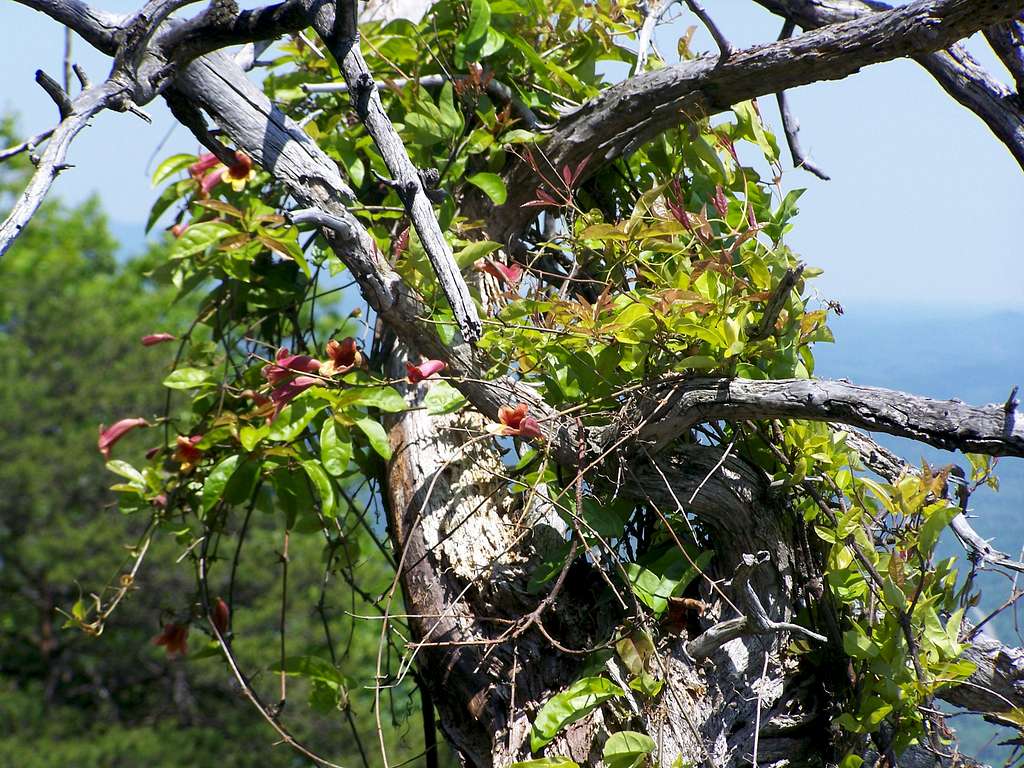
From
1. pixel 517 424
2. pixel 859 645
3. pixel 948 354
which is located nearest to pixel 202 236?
pixel 517 424

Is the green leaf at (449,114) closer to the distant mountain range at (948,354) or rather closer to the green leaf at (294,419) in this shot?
the green leaf at (294,419)

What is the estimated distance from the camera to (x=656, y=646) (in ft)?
3.35

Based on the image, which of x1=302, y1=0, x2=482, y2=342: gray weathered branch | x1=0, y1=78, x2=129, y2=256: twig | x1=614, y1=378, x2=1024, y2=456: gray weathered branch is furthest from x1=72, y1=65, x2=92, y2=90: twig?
x1=614, y1=378, x2=1024, y2=456: gray weathered branch

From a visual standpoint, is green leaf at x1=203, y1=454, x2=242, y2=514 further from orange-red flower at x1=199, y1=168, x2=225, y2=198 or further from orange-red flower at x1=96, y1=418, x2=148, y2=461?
orange-red flower at x1=199, y1=168, x2=225, y2=198

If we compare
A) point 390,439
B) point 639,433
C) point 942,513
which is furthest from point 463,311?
point 942,513

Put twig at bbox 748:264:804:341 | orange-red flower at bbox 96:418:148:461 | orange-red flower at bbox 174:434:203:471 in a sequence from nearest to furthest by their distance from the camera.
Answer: twig at bbox 748:264:804:341, orange-red flower at bbox 174:434:203:471, orange-red flower at bbox 96:418:148:461

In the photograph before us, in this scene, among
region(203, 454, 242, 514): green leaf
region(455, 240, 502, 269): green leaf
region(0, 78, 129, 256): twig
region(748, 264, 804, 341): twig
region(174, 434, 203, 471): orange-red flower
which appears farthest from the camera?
region(174, 434, 203, 471): orange-red flower

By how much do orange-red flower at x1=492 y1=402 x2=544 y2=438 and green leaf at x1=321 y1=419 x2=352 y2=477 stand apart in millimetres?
238

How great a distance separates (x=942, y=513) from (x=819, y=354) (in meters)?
0.29

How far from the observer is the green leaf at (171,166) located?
4.42 feet

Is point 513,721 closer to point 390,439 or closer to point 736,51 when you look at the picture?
point 390,439

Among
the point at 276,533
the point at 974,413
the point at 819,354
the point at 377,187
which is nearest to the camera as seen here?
the point at 974,413

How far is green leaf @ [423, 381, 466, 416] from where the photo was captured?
1.02 meters

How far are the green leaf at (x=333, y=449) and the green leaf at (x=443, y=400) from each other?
137 millimetres
